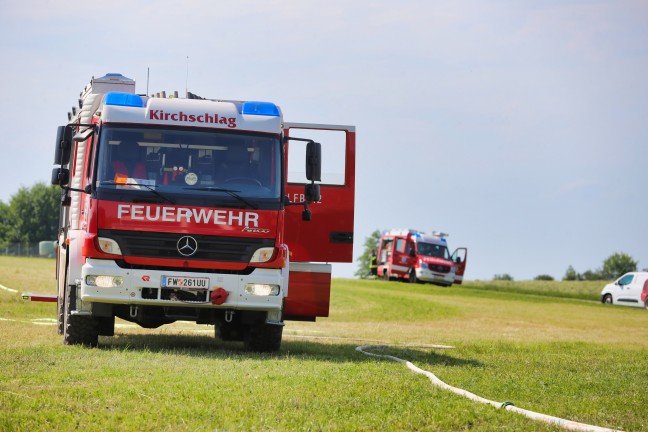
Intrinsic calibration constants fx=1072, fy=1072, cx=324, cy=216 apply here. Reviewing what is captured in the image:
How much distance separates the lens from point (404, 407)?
8953 mm

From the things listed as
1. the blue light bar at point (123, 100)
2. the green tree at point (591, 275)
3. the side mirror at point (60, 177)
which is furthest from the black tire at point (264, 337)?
the green tree at point (591, 275)

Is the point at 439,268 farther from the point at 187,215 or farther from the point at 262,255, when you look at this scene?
the point at 187,215

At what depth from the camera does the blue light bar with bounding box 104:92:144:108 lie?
552 inches

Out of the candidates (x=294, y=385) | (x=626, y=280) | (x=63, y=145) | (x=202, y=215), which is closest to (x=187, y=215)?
(x=202, y=215)

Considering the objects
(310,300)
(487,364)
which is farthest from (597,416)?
(310,300)

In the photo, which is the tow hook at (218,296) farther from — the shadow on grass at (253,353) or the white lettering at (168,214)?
the white lettering at (168,214)

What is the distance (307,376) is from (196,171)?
3.90 metres

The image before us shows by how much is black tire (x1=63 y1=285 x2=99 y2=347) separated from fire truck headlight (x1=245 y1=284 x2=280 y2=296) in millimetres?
2282

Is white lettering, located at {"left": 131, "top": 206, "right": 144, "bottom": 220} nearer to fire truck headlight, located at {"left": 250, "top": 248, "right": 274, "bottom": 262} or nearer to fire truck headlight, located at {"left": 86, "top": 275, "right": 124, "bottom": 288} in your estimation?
fire truck headlight, located at {"left": 86, "top": 275, "right": 124, "bottom": 288}

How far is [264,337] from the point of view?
48.7 feet

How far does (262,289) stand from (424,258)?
44111 mm

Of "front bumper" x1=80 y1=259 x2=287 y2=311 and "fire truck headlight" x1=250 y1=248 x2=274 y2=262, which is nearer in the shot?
"front bumper" x1=80 y1=259 x2=287 y2=311

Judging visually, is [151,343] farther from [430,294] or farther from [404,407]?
[430,294]

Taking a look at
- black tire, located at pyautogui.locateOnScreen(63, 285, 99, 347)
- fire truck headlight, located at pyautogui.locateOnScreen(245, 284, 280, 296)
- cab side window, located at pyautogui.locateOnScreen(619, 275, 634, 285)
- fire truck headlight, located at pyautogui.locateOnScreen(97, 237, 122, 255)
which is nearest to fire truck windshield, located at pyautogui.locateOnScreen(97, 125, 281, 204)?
fire truck headlight, located at pyautogui.locateOnScreen(97, 237, 122, 255)
